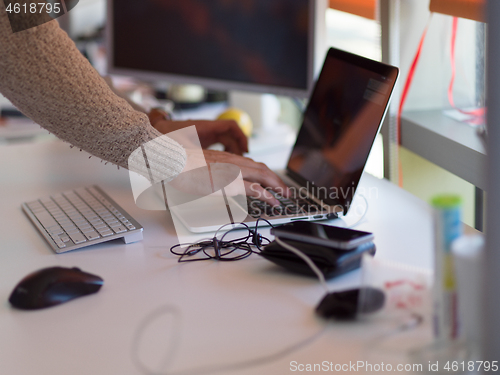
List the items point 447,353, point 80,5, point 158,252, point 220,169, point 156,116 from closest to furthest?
point 447,353 < point 158,252 < point 220,169 < point 156,116 < point 80,5

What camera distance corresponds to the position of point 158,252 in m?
0.75

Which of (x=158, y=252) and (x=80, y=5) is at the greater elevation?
(x=80, y=5)

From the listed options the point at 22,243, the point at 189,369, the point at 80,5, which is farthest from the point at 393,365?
the point at 80,5

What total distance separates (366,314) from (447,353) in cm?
11

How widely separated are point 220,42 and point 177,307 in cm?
87

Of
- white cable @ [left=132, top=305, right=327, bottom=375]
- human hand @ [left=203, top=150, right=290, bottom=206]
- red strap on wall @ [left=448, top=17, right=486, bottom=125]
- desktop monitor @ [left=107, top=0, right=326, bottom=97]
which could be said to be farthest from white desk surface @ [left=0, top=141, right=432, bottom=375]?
desktop monitor @ [left=107, top=0, right=326, bottom=97]

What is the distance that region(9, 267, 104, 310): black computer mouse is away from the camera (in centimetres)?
60

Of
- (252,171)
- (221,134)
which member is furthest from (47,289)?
(221,134)

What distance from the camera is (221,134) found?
117 cm

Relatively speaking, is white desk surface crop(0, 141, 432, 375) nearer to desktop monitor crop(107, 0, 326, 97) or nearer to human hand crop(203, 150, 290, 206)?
human hand crop(203, 150, 290, 206)

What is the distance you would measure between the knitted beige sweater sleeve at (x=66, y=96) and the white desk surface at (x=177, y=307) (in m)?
0.15

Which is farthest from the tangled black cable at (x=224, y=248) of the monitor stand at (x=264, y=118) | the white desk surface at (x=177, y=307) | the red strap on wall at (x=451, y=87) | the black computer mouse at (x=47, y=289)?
the monitor stand at (x=264, y=118)

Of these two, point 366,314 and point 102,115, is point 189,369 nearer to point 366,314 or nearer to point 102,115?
point 366,314

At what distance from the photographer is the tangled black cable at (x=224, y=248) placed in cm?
72
